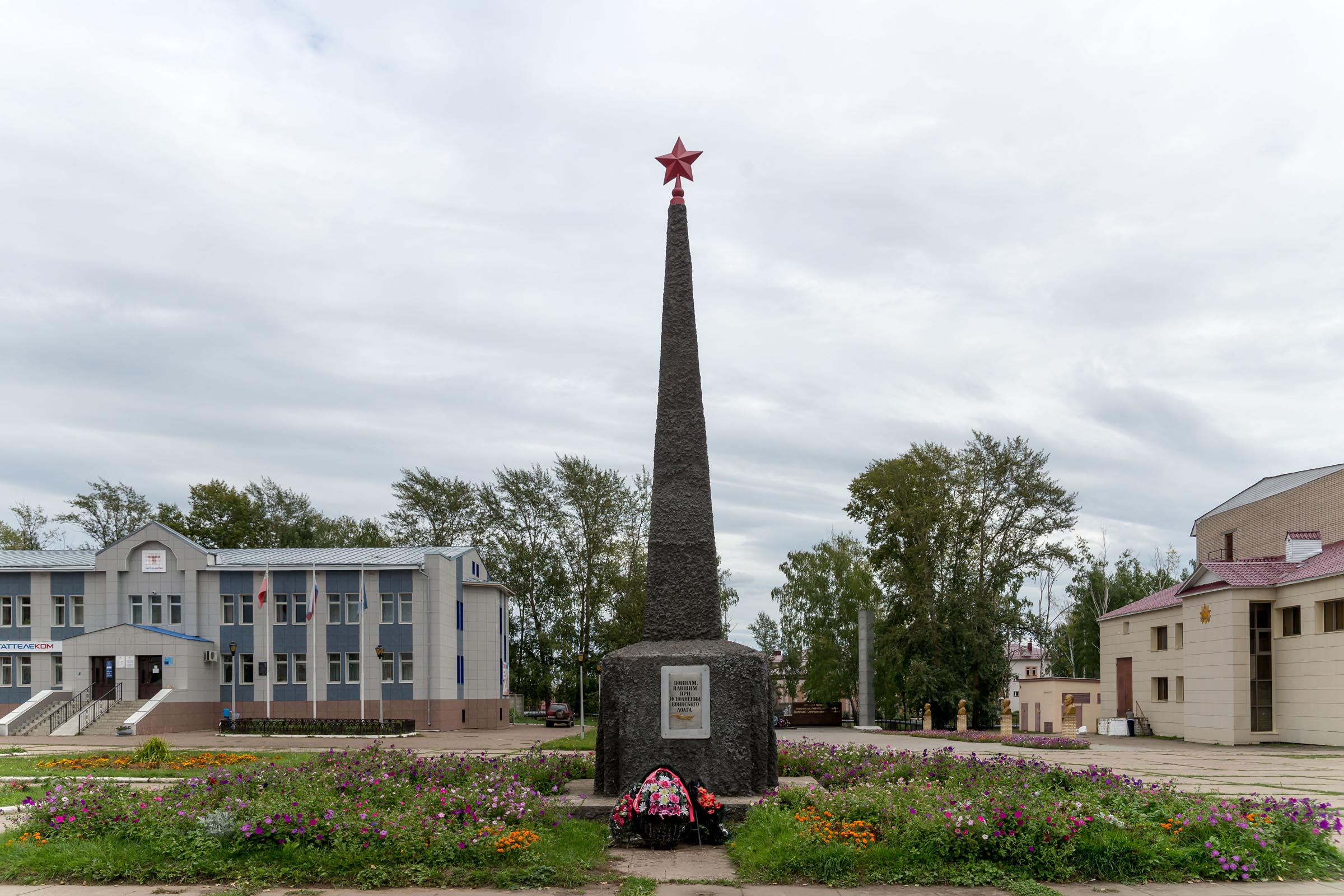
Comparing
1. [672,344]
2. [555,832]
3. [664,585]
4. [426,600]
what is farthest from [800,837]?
[426,600]

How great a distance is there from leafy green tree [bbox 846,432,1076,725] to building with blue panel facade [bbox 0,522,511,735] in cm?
1945

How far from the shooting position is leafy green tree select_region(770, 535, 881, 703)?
5553 cm

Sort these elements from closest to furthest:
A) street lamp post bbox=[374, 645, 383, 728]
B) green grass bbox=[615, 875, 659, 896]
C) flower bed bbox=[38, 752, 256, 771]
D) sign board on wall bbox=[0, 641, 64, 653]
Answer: green grass bbox=[615, 875, 659, 896] < flower bed bbox=[38, 752, 256, 771] < street lamp post bbox=[374, 645, 383, 728] < sign board on wall bbox=[0, 641, 64, 653]

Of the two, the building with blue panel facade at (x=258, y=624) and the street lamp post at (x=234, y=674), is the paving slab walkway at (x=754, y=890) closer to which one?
the building with blue panel facade at (x=258, y=624)

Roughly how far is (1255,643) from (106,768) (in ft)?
98.2

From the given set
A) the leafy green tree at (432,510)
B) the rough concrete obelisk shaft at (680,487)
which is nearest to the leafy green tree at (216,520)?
the leafy green tree at (432,510)

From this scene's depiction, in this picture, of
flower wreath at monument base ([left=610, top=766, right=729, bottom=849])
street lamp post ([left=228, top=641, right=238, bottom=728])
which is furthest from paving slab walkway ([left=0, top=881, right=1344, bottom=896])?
street lamp post ([left=228, top=641, right=238, bottom=728])

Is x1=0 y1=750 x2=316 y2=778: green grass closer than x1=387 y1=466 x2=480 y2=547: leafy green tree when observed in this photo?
Yes

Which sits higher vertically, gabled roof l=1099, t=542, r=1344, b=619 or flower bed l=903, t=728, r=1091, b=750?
gabled roof l=1099, t=542, r=1344, b=619

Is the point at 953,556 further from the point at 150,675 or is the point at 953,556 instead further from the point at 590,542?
the point at 150,675

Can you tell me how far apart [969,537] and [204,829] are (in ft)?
139

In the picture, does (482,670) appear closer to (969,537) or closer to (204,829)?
(969,537)

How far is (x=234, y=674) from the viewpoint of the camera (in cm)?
4197

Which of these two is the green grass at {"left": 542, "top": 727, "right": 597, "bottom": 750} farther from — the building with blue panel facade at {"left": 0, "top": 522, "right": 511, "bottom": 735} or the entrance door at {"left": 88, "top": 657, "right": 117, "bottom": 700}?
the entrance door at {"left": 88, "top": 657, "right": 117, "bottom": 700}
